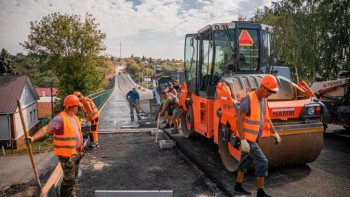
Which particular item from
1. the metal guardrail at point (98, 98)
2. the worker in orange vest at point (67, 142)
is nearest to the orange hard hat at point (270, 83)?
the worker in orange vest at point (67, 142)

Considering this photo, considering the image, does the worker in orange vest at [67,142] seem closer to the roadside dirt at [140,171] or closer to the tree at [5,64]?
the roadside dirt at [140,171]

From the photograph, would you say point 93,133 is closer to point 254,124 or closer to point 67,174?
point 67,174

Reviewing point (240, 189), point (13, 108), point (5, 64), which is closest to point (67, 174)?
point (240, 189)

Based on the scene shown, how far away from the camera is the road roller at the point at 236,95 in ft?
13.8

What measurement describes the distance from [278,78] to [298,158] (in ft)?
5.06

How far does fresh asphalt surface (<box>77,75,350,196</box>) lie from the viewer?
158 inches

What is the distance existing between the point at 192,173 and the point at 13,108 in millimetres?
24098

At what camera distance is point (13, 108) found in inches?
916

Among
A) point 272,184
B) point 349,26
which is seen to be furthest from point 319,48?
point 272,184

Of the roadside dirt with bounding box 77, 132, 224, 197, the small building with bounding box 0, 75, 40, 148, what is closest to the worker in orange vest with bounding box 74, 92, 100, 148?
the roadside dirt with bounding box 77, 132, 224, 197

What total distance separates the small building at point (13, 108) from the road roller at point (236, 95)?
21973mm

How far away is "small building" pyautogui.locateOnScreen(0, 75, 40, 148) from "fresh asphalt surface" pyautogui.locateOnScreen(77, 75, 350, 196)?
21158mm

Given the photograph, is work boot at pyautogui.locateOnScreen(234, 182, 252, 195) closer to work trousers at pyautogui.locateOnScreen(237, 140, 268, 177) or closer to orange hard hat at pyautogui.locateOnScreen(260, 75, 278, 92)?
work trousers at pyautogui.locateOnScreen(237, 140, 268, 177)

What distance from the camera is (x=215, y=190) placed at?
13.1 feet
